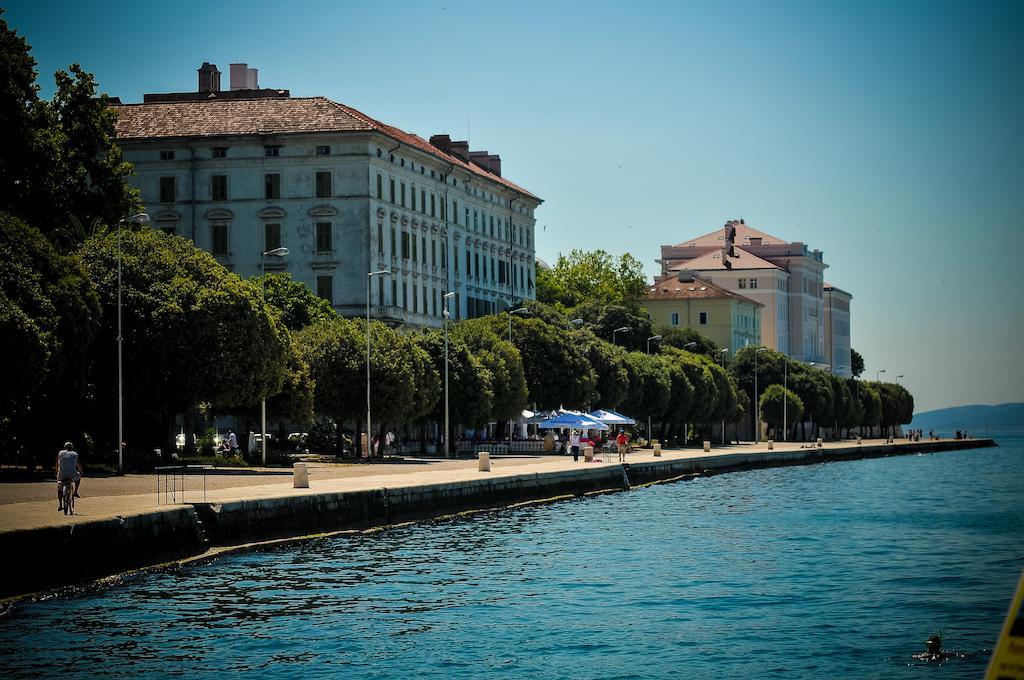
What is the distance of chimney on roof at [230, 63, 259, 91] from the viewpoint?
11031 cm

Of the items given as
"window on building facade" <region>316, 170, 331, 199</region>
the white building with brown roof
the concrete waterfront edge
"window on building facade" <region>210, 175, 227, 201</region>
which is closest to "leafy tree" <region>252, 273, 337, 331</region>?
the white building with brown roof

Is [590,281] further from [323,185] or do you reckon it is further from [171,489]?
[171,489]

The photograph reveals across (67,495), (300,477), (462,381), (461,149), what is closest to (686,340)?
(461,149)

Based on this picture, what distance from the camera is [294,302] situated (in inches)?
3509

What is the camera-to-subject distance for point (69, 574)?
3092cm

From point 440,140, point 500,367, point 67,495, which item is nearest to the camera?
point 67,495

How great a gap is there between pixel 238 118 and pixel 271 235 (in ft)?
27.4

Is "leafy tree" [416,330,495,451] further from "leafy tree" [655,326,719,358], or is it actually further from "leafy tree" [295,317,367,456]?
"leafy tree" [655,326,719,358]

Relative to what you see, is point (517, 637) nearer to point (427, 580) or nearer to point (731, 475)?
point (427, 580)

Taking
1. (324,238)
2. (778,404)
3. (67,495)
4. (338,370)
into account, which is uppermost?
(324,238)

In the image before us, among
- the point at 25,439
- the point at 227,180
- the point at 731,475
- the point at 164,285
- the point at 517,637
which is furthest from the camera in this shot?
the point at 227,180

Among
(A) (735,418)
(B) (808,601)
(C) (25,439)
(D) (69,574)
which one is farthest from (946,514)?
(A) (735,418)

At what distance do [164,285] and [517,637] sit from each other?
1355 inches

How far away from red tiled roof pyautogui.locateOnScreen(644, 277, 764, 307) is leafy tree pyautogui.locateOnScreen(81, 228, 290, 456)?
12525 centimetres
